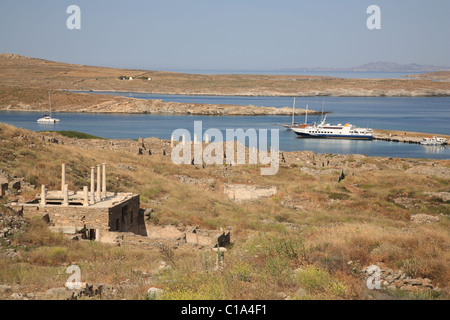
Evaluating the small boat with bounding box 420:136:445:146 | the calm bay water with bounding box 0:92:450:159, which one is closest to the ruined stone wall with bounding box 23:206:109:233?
the calm bay water with bounding box 0:92:450:159

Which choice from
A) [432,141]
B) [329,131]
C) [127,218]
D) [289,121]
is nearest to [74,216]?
[127,218]

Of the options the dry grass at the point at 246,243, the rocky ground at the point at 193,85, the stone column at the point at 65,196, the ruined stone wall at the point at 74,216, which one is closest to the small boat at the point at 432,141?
the dry grass at the point at 246,243

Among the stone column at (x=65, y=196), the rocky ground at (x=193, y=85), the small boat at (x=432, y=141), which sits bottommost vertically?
the small boat at (x=432, y=141)

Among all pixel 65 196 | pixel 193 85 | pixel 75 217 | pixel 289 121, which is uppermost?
pixel 193 85

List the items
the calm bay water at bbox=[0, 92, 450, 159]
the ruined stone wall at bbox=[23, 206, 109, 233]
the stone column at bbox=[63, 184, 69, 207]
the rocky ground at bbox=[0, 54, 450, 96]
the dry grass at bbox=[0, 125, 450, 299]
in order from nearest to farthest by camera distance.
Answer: the dry grass at bbox=[0, 125, 450, 299]
the ruined stone wall at bbox=[23, 206, 109, 233]
the stone column at bbox=[63, 184, 69, 207]
the calm bay water at bbox=[0, 92, 450, 159]
the rocky ground at bbox=[0, 54, 450, 96]

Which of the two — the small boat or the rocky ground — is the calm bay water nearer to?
the small boat

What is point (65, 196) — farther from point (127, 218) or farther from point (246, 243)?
point (246, 243)

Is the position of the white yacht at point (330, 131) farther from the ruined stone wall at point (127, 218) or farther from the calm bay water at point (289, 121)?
the ruined stone wall at point (127, 218)

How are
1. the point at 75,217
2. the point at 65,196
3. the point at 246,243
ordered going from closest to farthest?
the point at 246,243
the point at 75,217
the point at 65,196

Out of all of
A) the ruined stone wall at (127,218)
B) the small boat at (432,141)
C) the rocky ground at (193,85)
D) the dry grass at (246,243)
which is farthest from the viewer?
the rocky ground at (193,85)

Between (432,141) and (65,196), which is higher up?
(65,196)

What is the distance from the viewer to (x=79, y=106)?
106375 millimetres
